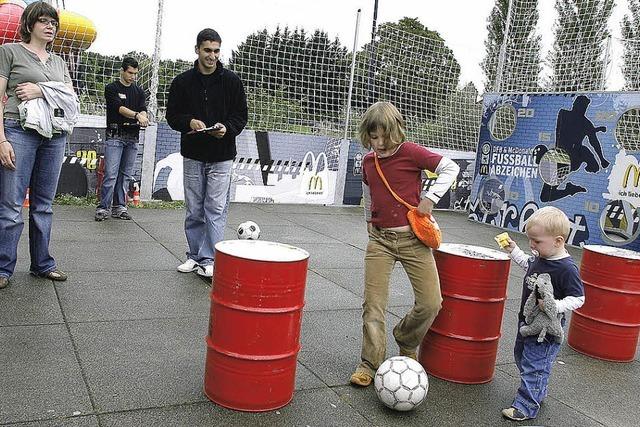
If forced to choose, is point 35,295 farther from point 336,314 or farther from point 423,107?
point 423,107

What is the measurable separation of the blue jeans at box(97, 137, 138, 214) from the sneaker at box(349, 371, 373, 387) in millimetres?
5477

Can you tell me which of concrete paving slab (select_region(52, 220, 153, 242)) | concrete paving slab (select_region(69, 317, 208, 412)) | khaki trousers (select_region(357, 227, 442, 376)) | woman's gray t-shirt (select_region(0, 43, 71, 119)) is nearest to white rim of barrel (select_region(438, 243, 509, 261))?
khaki trousers (select_region(357, 227, 442, 376))

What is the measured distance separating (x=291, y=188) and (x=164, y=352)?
7548 millimetres

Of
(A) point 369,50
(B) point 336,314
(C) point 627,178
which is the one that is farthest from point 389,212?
(A) point 369,50

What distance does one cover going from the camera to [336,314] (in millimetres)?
4871

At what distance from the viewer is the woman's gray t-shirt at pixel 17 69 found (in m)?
4.39

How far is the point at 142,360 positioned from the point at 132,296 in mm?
1324

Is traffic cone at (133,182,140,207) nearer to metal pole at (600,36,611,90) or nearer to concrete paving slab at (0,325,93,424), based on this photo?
concrete paving slab at (0,325,93,424)

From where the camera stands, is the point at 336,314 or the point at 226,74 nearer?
the point at 336,314

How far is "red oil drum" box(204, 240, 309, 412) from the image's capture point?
2994mm

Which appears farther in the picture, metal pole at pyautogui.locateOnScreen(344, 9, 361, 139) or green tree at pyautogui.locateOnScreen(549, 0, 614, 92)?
metal pole at pyautogui.locateOnScreen(344, 9, 361, 139)

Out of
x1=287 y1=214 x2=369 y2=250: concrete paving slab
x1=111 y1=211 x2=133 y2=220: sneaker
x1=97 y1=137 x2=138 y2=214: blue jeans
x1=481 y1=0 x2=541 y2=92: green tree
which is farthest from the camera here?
x1=481 y1=0 x2=541 y2=92: green tree

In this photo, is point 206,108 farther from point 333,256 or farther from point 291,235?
point 291,235

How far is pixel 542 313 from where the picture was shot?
334 cm
